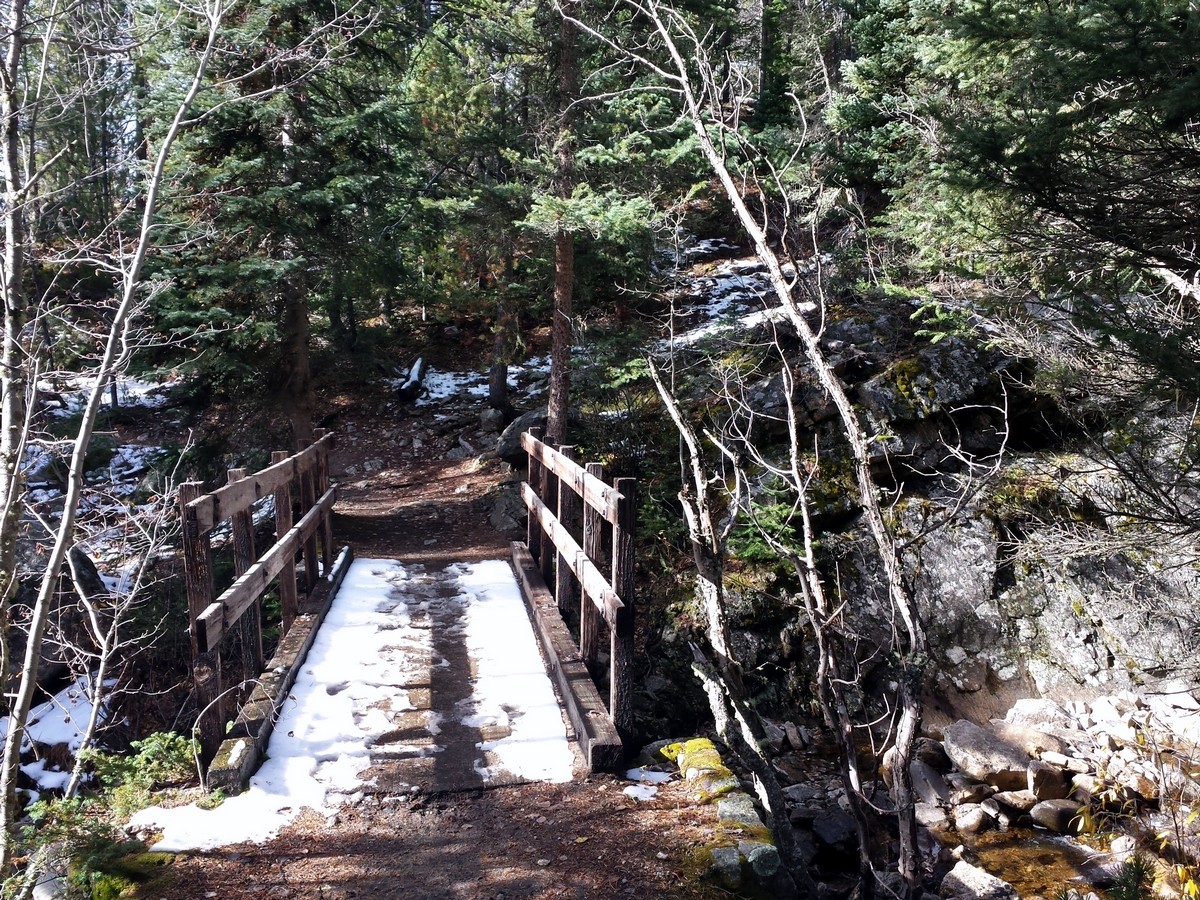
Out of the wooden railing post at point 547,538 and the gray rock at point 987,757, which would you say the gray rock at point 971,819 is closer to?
the gray rock at point 987,757

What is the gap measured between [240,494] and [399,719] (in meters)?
1.72

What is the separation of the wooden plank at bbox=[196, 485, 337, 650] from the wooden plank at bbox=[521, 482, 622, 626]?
2.00m

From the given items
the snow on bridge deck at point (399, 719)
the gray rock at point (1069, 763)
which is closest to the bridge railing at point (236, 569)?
the snow on bridge deck at point (399, 719)

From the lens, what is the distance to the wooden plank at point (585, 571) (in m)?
4.46

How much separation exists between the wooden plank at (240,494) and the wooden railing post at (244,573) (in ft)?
Answer: 0.29

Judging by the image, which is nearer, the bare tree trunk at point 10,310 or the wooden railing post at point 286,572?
the bare tree trunk at point 10,310

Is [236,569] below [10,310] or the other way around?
below

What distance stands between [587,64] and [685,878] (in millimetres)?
10986

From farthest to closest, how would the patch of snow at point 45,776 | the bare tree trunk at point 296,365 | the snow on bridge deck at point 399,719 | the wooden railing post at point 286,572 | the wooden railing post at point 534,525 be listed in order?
the bare tree trunk at point 296,365, the patch of snow at point 45,776, the wooden railing post at point 534,525, the wooden railing post at point 286,572, the snow on bridge deck at point 399,719

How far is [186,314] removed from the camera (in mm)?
9328

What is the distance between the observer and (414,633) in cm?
616

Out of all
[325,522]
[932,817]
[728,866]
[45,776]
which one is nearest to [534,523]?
[325,522]

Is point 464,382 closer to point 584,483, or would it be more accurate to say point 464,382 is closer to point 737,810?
point 584,483

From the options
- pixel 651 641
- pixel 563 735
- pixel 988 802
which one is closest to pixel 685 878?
pixel 563 735
